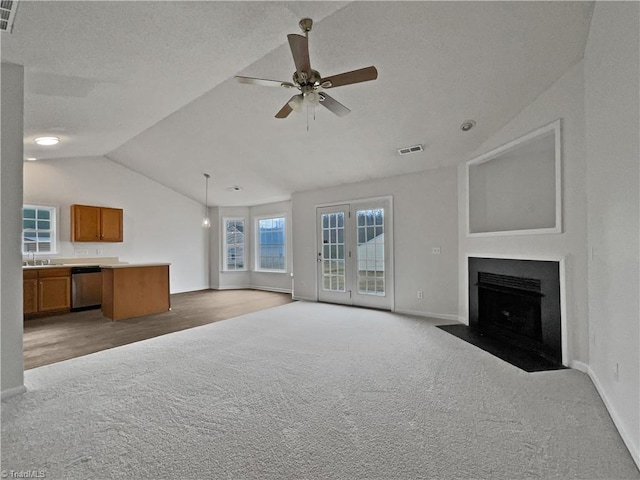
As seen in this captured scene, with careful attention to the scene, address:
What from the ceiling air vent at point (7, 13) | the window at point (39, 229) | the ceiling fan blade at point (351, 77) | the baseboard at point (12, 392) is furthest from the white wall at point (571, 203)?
the window at point (39, 229)

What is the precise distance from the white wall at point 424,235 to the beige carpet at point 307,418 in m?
1.59

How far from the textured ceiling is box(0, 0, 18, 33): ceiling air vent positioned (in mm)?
61

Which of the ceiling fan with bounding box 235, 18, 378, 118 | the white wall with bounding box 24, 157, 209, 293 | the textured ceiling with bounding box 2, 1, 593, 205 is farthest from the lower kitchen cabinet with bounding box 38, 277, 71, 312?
the ceiling fan with bounding box 235, 18, 378, 118

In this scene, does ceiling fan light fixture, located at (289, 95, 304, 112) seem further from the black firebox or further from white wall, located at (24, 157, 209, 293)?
white wall, located at (24, 157, 209, 293)

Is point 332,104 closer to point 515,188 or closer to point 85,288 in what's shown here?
point 515,188

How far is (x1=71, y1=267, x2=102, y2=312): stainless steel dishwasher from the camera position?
224 inches

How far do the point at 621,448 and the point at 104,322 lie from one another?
6096 mm

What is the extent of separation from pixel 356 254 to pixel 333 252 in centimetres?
57

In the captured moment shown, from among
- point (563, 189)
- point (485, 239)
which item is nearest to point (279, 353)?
point (485, 239)

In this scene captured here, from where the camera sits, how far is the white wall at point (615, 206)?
1827 mm

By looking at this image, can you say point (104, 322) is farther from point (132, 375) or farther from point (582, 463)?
point (582, 463)

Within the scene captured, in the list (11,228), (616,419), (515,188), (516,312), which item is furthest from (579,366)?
(11,228)

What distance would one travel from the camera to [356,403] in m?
2.30

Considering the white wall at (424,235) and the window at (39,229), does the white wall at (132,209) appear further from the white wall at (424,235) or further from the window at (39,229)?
the white wall at (424,235)
